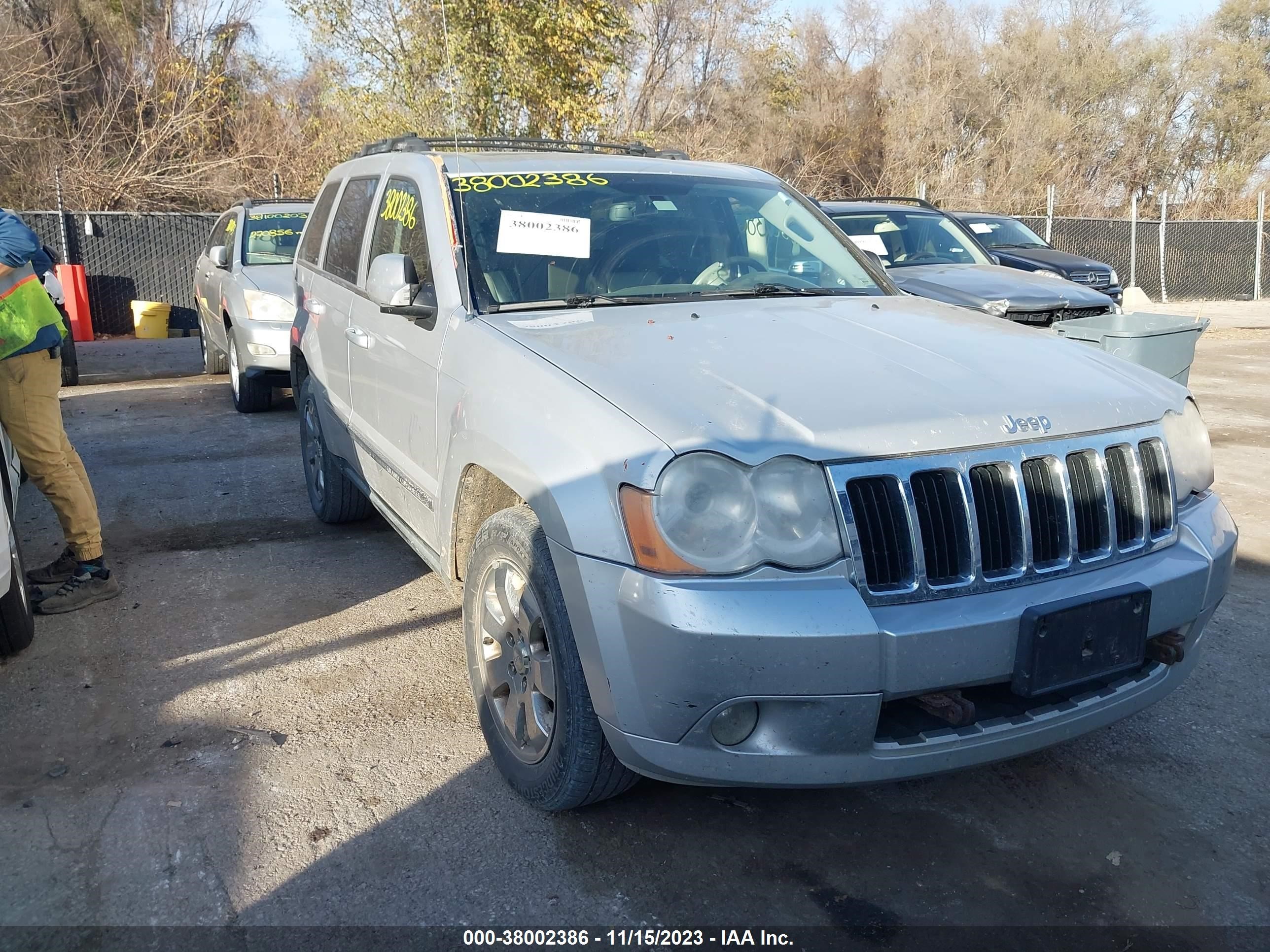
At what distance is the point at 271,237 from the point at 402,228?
6334 millimetres

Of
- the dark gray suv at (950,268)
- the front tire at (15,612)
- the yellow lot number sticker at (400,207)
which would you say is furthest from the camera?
the dark gray suv at (950,268)

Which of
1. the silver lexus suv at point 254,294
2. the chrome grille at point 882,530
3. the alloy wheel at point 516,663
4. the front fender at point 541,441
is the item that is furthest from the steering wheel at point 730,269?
the silver lexus suv at point 254,294

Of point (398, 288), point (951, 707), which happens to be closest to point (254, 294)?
point (398, 288)

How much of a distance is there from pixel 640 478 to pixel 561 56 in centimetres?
1265

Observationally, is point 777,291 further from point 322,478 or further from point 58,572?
point 58,572

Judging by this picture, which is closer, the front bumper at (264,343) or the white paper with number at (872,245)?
the white paper with number at (872,245)

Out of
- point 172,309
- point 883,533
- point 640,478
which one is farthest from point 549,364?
point 172,309

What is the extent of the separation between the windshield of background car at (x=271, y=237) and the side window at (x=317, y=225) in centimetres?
395

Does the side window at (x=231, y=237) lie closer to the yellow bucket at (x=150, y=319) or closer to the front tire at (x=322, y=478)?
the front tire at (x=322, y=478)

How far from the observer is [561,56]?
45.6 ft

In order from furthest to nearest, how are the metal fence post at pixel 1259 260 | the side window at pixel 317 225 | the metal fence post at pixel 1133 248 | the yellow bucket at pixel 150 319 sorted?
the metal fence post at pixel 1259 260 < the metal fence post at pixel 1133 248 < the yellow bucket at pixel 150 319 < the side window at pixel 317 225

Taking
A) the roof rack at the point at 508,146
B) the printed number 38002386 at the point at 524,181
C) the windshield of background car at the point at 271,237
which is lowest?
the windshield of background car at the point at 271,237

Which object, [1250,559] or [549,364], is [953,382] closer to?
[549,364]

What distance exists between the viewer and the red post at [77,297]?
50.8ft
